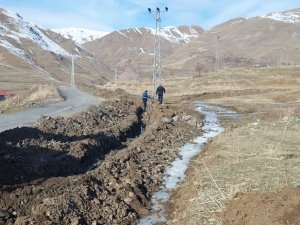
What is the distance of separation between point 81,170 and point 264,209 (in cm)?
933

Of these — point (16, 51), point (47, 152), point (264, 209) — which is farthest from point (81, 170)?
point (16, 51)

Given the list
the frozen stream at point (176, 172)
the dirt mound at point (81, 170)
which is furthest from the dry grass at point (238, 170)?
the dirt mound at point (81, 170)

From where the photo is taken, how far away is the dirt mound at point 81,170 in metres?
11.3

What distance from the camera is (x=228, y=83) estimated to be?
70.8 metres

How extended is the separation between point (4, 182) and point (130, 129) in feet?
44.4

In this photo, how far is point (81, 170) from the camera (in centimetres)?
1703

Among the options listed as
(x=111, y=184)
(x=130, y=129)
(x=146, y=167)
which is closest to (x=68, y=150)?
(x=146, y=167)

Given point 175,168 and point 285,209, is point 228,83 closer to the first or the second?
point 175,168

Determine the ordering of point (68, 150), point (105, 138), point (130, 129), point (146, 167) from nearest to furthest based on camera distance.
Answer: point (146, 167) < point (68, 150) < point (105, 138) < point (130, 129)

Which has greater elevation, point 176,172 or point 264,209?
point 264,209

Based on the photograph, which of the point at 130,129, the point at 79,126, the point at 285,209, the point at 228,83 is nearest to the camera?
the point at 285,209

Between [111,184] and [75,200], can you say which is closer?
[75,200]

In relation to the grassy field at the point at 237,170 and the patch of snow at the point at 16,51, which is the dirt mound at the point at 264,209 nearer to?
A: the grassy field at the point at 237,170

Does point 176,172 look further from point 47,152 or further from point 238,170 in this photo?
point 47,152
